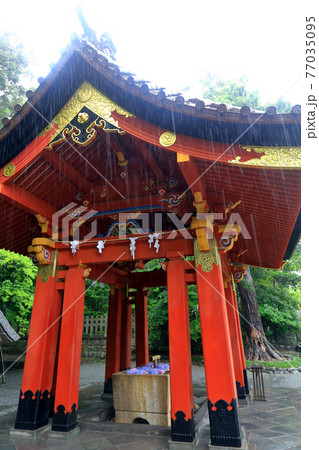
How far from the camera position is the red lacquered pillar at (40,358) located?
16.1 feet

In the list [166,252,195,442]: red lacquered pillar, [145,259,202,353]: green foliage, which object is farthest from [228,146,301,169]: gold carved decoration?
[145,259,202,353]: green foliage

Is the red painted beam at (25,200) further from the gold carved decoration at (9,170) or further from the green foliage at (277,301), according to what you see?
the green foliage at (277,301)

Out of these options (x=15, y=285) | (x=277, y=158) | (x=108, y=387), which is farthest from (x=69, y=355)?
(x=15, y=285)

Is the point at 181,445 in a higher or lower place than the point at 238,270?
lower

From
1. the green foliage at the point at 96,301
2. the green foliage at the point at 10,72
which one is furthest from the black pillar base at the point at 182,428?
the green foliage at the point at 10,72

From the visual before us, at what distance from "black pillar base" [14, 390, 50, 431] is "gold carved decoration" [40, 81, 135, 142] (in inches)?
170

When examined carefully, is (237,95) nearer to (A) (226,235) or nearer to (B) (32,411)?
(A) (226,235)

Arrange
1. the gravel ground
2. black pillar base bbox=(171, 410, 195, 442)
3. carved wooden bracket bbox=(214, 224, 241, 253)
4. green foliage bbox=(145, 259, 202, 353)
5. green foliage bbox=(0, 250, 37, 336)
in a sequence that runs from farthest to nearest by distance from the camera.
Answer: green foliage bbox=(145, 259, 202, 353)
green foliage bbox=(0, 250, 37, 336)
the gravel ground
carved wooden bracket bbox=(214, 224, 241, 253)
black pillar base bbox=(171, 410, 195, 442)

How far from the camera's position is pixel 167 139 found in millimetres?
4129

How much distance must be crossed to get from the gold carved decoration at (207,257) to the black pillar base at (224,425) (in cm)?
198

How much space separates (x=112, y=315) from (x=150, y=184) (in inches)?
170

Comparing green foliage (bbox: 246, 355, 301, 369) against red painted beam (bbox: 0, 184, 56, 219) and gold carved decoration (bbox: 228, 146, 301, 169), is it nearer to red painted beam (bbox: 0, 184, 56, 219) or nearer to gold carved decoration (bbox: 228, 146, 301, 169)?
red painted beam (bbox: 0, 184, 56, 219)

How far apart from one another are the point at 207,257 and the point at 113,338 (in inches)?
177

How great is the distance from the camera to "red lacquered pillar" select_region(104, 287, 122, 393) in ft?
25.7
